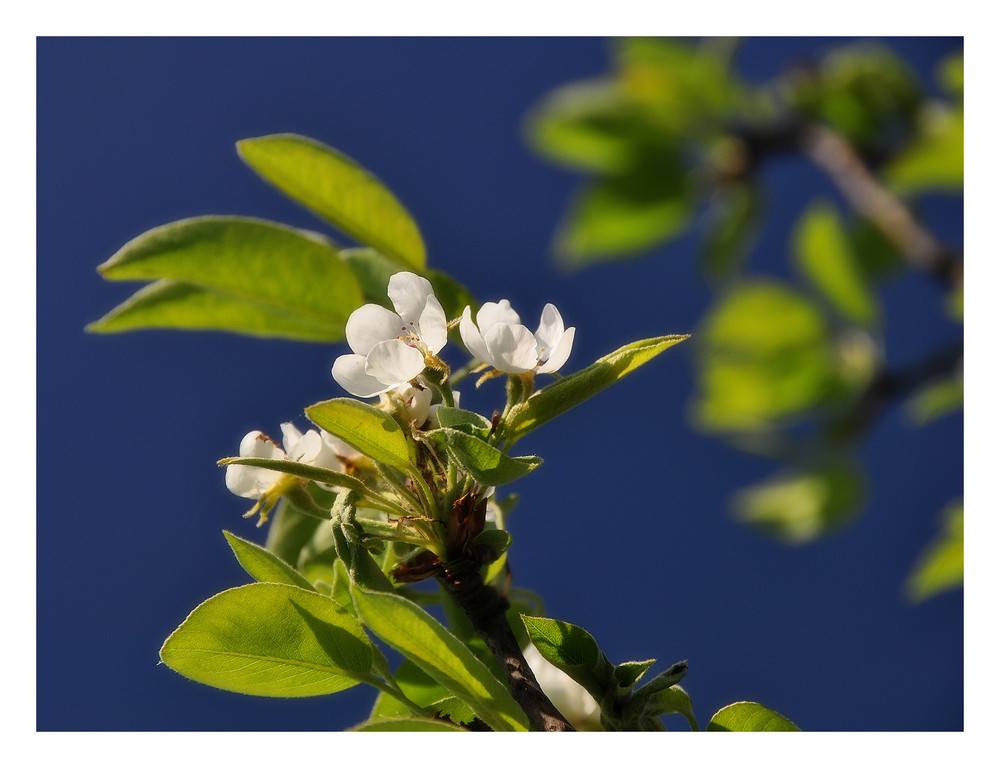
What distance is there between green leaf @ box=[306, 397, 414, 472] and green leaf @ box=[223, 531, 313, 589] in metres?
0.13

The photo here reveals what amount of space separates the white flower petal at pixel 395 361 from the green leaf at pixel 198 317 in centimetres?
23

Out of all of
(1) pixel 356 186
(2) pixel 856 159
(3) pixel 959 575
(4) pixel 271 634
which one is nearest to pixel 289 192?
(1) pixel 356 186

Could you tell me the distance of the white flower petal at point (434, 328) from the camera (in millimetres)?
653

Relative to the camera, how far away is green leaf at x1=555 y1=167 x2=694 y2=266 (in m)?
2.21

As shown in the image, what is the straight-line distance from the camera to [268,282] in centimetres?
83

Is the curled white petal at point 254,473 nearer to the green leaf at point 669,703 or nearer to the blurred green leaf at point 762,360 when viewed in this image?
the green leaf at point 669,703

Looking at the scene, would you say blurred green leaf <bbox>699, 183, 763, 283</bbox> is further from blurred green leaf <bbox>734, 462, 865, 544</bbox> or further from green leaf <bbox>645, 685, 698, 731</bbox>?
green leaf <bbox>645, 685, 698, 731</bbox>

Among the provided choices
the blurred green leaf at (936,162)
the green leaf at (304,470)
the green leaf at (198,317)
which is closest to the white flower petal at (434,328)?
the green leaf at (304,470)

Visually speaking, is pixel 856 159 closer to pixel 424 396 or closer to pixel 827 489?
pixel 827 489

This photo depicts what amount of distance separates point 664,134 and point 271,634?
1.83m

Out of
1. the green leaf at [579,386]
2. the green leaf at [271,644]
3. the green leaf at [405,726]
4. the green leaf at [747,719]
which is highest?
the green leaf at [579,386]

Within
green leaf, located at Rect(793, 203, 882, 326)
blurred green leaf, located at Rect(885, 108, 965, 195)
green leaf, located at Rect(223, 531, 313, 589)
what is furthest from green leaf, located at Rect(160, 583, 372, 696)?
green leaf, located at Rect(793, 203, 882, 326)

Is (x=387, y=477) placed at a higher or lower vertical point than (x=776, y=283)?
lower

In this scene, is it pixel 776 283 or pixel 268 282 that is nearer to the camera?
pixel 268 282
